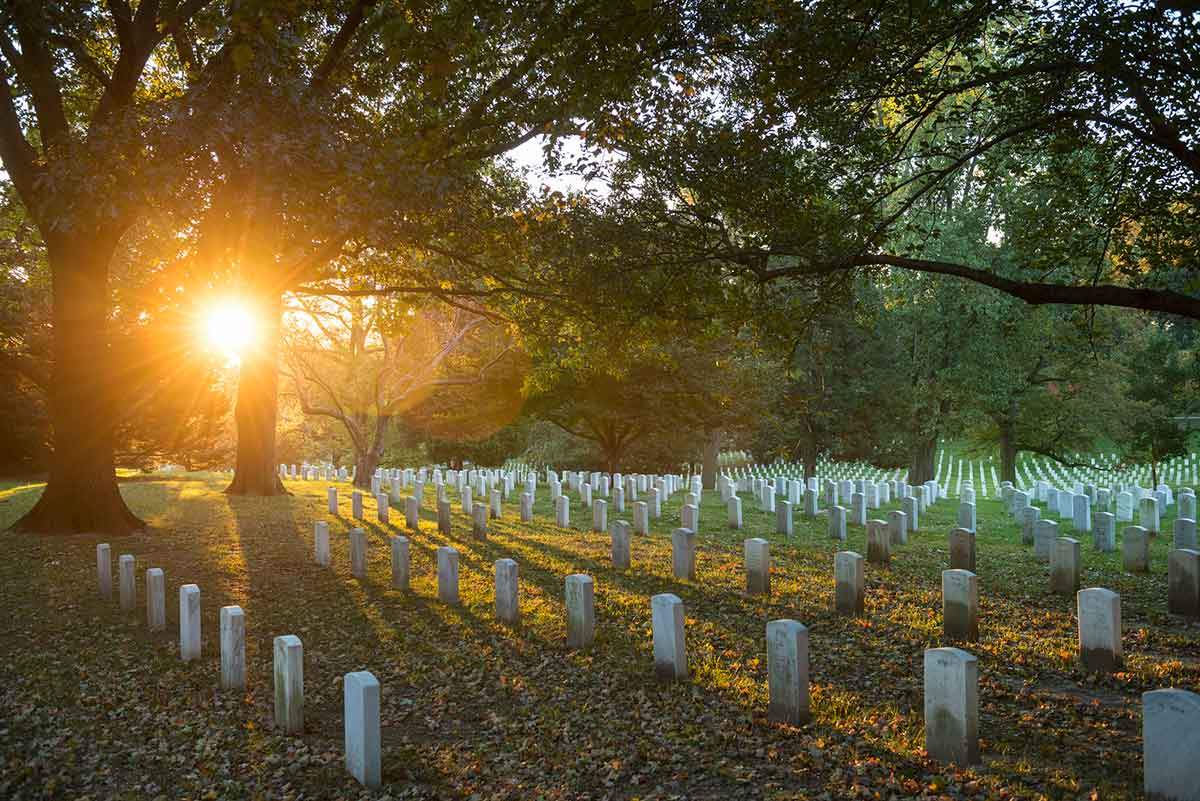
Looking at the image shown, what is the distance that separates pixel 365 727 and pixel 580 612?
2.84m

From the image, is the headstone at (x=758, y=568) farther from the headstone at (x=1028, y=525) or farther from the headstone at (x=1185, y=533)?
the headstone at (x=1028, y=525)

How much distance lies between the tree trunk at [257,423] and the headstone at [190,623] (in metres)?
15.1

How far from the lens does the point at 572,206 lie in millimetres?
11227

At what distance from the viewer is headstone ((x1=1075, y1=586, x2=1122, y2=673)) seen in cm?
641

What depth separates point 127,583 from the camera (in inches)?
350

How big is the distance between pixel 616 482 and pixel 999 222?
45.5ft

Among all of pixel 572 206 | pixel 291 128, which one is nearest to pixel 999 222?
pixel 572 206

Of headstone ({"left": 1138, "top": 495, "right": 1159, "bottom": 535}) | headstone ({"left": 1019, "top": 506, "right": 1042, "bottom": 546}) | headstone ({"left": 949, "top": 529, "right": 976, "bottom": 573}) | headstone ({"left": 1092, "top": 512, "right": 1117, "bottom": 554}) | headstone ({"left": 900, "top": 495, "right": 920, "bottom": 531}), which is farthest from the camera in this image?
headstone ({"left": 900, "top": 495, "right": 920, "bottom": 531})

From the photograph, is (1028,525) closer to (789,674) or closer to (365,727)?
(789,674)

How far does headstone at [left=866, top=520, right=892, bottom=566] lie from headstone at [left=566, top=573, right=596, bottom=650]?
5114 millimetres

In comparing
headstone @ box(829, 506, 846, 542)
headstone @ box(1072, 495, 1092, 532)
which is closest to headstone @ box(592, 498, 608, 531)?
headstone @ box(829, 506, 846, 542)

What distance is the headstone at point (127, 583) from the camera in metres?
8.87

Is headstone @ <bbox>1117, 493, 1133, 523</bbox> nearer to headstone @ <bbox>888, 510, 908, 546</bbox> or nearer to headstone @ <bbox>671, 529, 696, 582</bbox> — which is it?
headstone @ <bbox>888, 510, 908, 546</bbox>

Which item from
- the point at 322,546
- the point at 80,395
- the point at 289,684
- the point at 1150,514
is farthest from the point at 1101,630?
the point at 80,395
